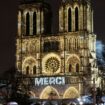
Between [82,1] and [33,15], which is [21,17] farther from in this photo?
[82,1]

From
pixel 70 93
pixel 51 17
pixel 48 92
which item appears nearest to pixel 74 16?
pixel 51 17

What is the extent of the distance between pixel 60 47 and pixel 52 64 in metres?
2.74

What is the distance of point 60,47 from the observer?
10038 cm

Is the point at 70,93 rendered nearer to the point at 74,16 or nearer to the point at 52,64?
the point at 52,64

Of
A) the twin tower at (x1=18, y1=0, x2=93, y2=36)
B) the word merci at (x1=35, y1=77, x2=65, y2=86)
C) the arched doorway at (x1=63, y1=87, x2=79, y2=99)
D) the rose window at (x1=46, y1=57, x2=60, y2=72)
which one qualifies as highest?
the twin tower at (x1=18, y1=0, x2=93, y2=36)

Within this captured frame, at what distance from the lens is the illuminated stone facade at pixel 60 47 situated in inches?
3841

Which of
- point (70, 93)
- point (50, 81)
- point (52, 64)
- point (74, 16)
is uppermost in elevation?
point (74, 16)

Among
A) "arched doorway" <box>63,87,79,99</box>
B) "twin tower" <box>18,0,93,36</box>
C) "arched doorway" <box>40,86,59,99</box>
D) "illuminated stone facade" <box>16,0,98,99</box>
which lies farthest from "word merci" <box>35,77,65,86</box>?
"twin tower" <box>18,0,93,36</box>

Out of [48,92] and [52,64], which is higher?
[52,64]

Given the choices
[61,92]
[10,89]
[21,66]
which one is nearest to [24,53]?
[21,66]

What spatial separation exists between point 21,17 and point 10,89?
31.2m

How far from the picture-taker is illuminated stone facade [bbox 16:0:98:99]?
97562 millimetres

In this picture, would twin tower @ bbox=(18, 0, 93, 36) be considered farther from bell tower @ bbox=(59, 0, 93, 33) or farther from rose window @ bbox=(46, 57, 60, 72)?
rose window @ bbox=(46, 57, 60, 72)

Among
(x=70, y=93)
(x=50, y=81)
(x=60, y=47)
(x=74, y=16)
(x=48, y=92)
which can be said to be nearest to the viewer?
(x=74, y=16)
